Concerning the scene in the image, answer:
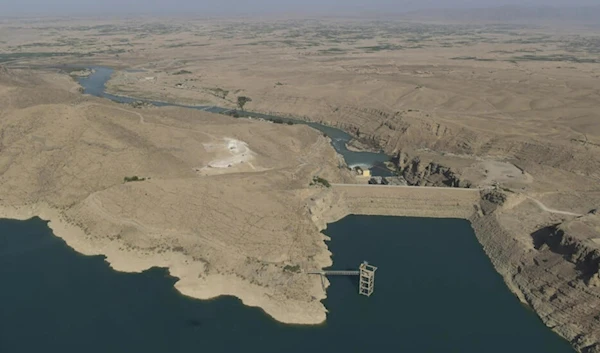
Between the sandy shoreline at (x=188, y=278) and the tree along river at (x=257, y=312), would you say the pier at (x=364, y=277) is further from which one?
the sandy shoreline at (x=188, y=278)

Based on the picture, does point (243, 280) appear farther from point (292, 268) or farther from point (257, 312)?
point (292, 268)

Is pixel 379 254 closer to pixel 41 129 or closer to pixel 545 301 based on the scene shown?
pixel 545 301

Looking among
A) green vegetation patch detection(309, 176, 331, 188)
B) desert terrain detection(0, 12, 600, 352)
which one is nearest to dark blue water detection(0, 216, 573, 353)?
desert terrain detection(0, 12, 600, 352)

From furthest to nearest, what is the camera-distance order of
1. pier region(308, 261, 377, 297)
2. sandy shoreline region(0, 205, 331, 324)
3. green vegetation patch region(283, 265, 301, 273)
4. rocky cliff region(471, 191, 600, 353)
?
green vegetation patch region(283, 265, 301, 273), pier region(308, 261, 377, 297), sandy shoreline region(0, 205, 331, 324), rocky cliff region(471, 191, 600, 353)

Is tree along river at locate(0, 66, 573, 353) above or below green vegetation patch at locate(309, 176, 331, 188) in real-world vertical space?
below

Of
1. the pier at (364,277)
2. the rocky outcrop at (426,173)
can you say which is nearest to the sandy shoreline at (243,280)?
the pier at (364,277)

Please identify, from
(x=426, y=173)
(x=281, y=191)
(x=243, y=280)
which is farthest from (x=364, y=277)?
(x=426, y=173)

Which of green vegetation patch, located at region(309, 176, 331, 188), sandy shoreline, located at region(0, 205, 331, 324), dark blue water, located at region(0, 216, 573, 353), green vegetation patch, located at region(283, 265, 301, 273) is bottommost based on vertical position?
dark blue water, located at region(0, 216, 573, 353)

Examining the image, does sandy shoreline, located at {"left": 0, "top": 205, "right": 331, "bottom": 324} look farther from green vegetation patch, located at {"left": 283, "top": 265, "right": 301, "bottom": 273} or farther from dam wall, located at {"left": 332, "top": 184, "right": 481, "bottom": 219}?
dam wall, located at {"left": 332, "top": 184, "right": 481, "bottom": 219}
